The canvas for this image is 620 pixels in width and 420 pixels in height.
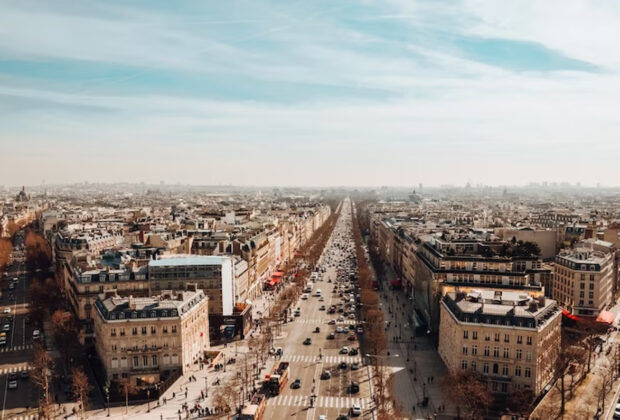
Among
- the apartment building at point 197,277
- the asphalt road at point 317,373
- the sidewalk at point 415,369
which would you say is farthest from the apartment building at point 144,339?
the sidewalk at point 415,369

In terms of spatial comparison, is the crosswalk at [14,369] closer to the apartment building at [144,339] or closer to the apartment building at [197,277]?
the apartment building at [144,339]

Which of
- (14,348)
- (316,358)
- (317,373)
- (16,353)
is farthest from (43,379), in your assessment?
(316,358)

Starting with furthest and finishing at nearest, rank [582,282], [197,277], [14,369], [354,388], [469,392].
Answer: [582,282], [197,277], [14,369], [354,388], [469,392]

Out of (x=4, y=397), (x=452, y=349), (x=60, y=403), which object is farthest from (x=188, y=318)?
(x=452, y=349)

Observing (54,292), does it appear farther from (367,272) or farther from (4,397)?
(367,272)

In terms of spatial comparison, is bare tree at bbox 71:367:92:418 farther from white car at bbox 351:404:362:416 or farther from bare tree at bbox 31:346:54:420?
white car at bbox 351:404:362:416

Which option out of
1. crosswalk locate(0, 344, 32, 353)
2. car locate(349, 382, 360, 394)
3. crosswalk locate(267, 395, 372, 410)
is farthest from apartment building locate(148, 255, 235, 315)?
car locate(349, 382, 360, 394)

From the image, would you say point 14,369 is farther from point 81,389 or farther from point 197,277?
point 197,277
